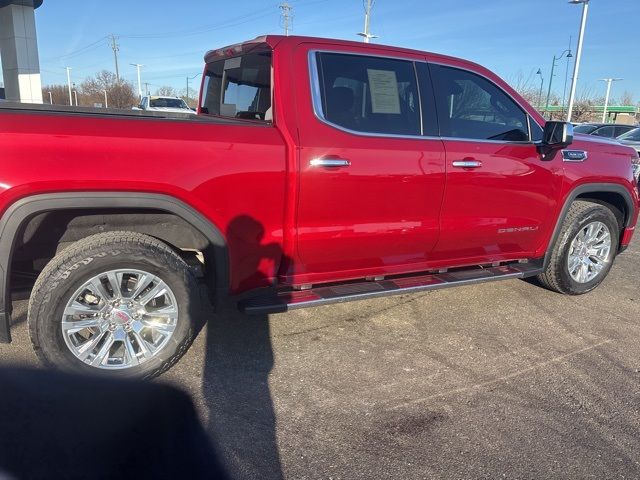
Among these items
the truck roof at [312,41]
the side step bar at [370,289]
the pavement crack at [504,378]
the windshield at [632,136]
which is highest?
the truck roof at [312,41]

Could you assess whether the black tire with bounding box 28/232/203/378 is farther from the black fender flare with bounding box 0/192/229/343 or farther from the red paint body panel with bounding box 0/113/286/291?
the red paint body panel with bounding box 0/113/286/291

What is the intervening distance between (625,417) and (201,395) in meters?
2.40

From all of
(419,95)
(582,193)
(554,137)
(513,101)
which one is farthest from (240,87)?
(582,193)

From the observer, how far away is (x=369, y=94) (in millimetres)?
3590

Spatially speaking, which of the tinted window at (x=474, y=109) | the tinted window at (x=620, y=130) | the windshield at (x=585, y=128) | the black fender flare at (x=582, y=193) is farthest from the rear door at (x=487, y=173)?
the windshield at (x=585, y=128)

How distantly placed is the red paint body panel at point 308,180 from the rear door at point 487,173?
0.01 meters

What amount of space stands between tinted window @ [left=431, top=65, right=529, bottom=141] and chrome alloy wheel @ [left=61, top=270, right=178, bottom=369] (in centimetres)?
228

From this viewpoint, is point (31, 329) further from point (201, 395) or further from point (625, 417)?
point (625, 417)

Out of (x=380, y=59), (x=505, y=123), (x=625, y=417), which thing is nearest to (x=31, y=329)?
(x=380, y=59)

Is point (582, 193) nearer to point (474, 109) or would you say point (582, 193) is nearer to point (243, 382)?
point (474, 109)

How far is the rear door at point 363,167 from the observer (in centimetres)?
330

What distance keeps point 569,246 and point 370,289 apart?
2070 millimetres

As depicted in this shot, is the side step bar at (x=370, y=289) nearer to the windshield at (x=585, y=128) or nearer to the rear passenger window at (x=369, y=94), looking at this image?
the rear passenger window at (x=369, y=94)

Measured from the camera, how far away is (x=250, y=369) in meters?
3.32
